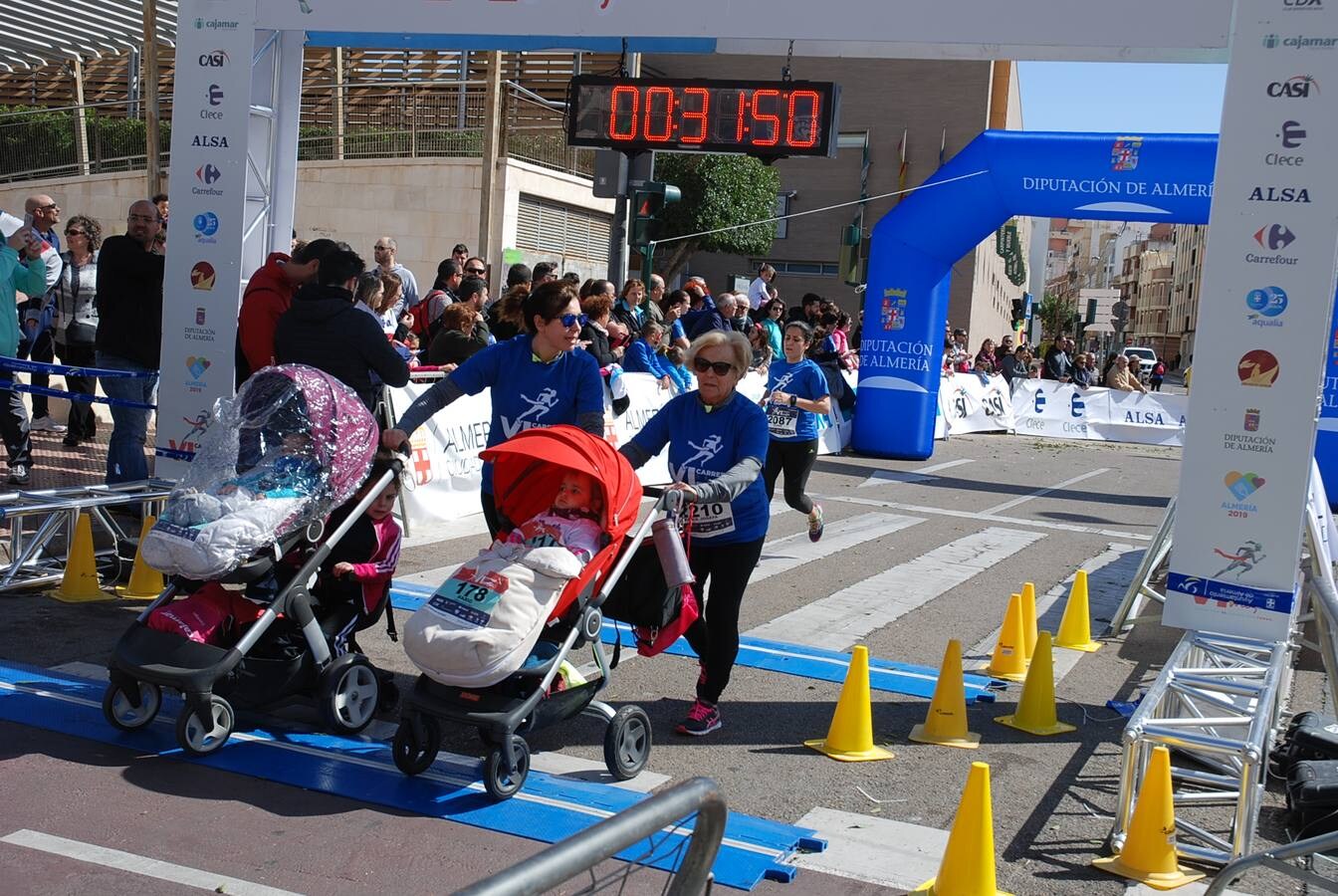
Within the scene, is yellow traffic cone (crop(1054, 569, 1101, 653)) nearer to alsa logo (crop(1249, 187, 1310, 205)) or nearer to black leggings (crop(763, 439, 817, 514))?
black leggings (crop(763, 439, 817, 514))

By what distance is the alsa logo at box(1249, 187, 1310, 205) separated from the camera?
20.8ft

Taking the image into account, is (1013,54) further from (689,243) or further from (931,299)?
(689,243)

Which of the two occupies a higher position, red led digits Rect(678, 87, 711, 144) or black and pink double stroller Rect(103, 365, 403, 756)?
red led digits Rect(678, 87, 711, 144)

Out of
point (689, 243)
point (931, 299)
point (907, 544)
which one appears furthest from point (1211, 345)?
point (689, 243)

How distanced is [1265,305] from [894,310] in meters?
12.3

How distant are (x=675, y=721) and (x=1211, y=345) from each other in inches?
129

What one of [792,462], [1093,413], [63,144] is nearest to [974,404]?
[1093,413]

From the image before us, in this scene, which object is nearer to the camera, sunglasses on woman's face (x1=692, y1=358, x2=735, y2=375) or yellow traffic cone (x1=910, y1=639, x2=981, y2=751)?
sunglasses on woman's face (x1=692, y1=358, x2=735, y2=375)

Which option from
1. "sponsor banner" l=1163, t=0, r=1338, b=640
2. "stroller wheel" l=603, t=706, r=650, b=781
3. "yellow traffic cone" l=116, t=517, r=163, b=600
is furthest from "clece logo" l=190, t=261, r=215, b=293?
"sponsor banner" l=1163, t=0, r=1338, b=640

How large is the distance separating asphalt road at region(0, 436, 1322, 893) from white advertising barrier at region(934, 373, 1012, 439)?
46.1 ft

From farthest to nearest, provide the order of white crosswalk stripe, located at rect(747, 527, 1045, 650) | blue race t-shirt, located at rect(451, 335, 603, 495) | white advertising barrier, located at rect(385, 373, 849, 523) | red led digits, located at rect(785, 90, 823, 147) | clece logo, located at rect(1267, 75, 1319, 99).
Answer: white advertising barrier, located at rect(385, 373, 849, 523) → red led digits, located at rect(785, 90, 823, 147) → white crosswalk stripe, located at rect(747, 527, 1045, 650) → blue race t-shirt, located at rect(451, 335, 603, 495) → clece logo, located at rect(1267, 75, 1319, 99)

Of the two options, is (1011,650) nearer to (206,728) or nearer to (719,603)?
(719,603)

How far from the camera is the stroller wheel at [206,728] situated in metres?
5.40

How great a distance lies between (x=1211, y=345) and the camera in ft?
21.7
